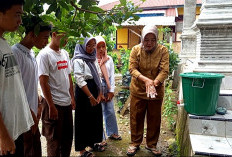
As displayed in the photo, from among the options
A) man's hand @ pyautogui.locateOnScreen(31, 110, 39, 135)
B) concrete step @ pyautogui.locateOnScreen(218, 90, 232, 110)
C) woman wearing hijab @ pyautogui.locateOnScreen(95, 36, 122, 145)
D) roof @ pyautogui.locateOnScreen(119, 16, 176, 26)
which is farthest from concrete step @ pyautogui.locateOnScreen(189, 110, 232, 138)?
roof @ pyautogui.locateOnScreen(119, 16, 176, 26)

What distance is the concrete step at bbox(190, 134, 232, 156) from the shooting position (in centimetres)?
202

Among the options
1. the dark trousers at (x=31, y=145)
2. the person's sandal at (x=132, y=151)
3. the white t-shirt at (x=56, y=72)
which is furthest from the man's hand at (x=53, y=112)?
the person's sandal at (x=132, y=151)

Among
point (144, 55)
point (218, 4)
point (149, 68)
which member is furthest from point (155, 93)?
point (218, 4)

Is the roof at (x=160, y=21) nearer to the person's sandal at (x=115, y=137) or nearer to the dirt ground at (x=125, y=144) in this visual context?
the dirt ground at (x=125, y=144)

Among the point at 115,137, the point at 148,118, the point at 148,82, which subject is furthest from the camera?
the point at 115,137

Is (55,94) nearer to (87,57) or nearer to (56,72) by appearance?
(56,72)

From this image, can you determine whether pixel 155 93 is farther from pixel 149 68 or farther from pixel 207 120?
pixel 207 120

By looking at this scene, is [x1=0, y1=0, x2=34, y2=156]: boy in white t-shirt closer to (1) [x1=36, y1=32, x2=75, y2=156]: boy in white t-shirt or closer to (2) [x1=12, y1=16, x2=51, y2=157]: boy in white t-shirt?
(2) [x1=12, y1=16, x2=51, y2=157]: boy in white t-shirt

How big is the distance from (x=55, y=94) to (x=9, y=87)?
113cm

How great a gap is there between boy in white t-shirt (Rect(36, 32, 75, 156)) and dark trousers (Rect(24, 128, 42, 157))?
28 centimetres

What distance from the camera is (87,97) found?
10.0 feet

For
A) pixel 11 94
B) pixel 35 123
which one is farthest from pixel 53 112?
pixel 11 94

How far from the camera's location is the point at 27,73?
77.4 inches

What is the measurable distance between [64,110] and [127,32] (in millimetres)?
13007
